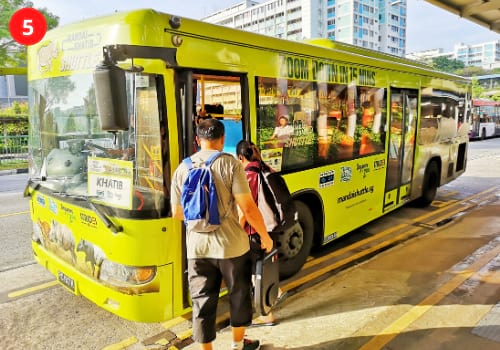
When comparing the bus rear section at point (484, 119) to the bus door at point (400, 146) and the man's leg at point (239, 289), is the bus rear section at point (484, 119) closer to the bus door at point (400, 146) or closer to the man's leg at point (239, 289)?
the bus door at point (400, 146)

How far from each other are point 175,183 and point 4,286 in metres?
3.09

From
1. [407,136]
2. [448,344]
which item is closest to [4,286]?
[448,344]

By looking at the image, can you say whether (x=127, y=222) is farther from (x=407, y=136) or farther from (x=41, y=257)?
(x=407, y=136)

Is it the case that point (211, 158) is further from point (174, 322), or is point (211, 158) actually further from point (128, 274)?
point (174, 322)

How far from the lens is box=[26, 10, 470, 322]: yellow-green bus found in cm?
312

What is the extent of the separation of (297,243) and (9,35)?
59.6ft

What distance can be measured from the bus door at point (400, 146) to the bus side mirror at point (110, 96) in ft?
16.6

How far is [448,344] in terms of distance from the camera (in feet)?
11.3

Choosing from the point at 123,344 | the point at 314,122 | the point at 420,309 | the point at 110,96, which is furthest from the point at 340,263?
the point at 110,96

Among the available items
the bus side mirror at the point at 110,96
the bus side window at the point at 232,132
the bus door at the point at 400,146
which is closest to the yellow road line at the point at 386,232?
the bus door at the point at 400,146

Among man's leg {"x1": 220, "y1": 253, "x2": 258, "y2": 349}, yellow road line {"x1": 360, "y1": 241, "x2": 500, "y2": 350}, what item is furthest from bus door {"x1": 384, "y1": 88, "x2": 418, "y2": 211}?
man's leg {"x1": 220, "y1": 253, "x2": 258, "y2": 349}

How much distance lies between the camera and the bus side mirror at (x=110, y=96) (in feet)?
8.77

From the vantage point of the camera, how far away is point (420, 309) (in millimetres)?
4062

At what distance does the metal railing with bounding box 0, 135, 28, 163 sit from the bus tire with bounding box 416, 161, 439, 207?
52.7 ft
